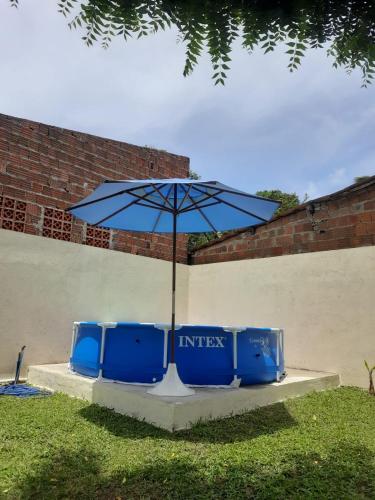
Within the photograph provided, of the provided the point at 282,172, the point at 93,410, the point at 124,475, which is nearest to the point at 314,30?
the point at 124,475

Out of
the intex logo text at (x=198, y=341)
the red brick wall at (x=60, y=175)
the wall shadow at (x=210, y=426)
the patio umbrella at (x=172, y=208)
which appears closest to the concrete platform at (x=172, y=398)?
the wall shadow at (x=210, y=426)

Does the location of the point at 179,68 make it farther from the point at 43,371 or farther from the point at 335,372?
the point at 335,372

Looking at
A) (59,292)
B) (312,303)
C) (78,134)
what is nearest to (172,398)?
(59,292)

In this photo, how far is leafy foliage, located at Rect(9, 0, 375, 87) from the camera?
1.79 meters

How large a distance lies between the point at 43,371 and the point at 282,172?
21.5ft

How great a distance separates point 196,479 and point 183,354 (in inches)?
72.9

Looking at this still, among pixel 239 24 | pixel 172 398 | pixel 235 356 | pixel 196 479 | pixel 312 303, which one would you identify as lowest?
pixel 196 479

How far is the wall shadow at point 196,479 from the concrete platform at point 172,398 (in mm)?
796

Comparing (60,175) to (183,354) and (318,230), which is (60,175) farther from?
(318,230)

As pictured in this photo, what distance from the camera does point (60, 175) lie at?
698 centimetres

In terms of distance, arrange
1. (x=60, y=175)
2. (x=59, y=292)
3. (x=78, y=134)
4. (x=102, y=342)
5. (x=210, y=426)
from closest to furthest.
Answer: (x=210, y=426) < (x=102, y=342) < (x=59, y=292) < (x=60, y=175) < (x=78, y=134)

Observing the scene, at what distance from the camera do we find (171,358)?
4191mm

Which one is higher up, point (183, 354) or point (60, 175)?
point (60, 175)

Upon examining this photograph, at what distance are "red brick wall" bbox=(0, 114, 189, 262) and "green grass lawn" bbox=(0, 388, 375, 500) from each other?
10.6ft
